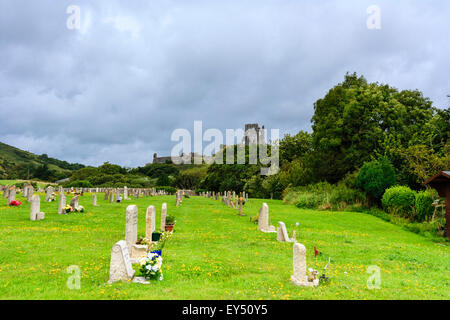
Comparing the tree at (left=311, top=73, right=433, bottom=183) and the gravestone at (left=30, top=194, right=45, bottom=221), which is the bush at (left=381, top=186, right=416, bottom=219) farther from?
the gravestone at (left=30, top=194, right=45, bottom=221)

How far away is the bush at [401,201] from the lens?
26188 mm

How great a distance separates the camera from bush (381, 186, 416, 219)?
2619 centimetres

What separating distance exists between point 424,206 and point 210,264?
71.9 ft

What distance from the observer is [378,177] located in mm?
31062

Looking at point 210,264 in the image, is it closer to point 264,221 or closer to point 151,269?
point 151,269

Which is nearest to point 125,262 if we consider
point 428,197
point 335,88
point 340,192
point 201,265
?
point 201,265

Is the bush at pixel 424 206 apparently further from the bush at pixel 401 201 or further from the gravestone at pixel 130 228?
the gravestone at pixel 130 228

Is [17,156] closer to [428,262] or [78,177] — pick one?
[78,177]

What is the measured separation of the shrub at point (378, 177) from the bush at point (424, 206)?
19.5 ft

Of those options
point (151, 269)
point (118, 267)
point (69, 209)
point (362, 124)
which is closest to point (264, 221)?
point (151, 269)

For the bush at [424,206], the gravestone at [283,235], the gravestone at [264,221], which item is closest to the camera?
the gravestone at [283,235]

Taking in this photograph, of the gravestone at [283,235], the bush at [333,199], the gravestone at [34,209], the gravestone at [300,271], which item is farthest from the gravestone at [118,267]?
the bush at [333,199]

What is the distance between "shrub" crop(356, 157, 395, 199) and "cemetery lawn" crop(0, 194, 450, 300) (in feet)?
38.8
